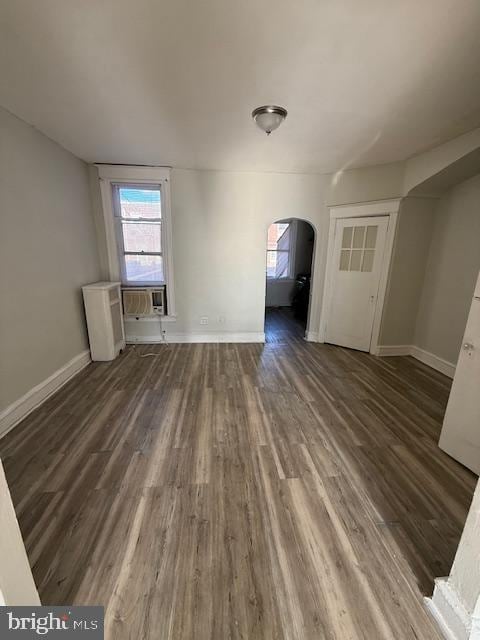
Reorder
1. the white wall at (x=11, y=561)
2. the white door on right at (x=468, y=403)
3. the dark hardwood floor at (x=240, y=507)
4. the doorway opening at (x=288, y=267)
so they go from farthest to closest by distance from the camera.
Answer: the doorway opening at (x=288, y=267) < the white door on right at (x=468, y=403) < the dark hardwood floor at (x=240, y=507) < the white wall at (x=11, y=561)

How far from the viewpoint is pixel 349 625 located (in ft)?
3.52

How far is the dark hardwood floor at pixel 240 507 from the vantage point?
1.13 m

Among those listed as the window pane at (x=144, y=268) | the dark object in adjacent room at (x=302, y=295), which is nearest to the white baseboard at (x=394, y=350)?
the dark object in adjacent room at (x=302, y=295)

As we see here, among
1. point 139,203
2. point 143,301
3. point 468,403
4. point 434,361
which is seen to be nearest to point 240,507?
point 468,403

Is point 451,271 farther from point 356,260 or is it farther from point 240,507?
point 240,507

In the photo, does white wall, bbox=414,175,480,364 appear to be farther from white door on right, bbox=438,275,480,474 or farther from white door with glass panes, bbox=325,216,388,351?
white door on right, bbox=438,275,480,474

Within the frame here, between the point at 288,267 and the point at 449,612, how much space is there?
6517mm

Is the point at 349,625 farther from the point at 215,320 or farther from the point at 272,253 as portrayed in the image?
the point at 272,253

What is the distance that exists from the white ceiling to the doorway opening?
391 cm

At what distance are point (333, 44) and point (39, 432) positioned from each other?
343cm

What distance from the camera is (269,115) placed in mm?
2096

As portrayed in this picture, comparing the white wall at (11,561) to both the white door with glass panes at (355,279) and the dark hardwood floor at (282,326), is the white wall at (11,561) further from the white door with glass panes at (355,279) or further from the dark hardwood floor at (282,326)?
the white door with glass panes at (355,279)

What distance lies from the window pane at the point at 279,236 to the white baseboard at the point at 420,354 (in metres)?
3.90

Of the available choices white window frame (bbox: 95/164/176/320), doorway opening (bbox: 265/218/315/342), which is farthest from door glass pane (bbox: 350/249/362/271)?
white window frame (bbox: 95/164/176/320)
